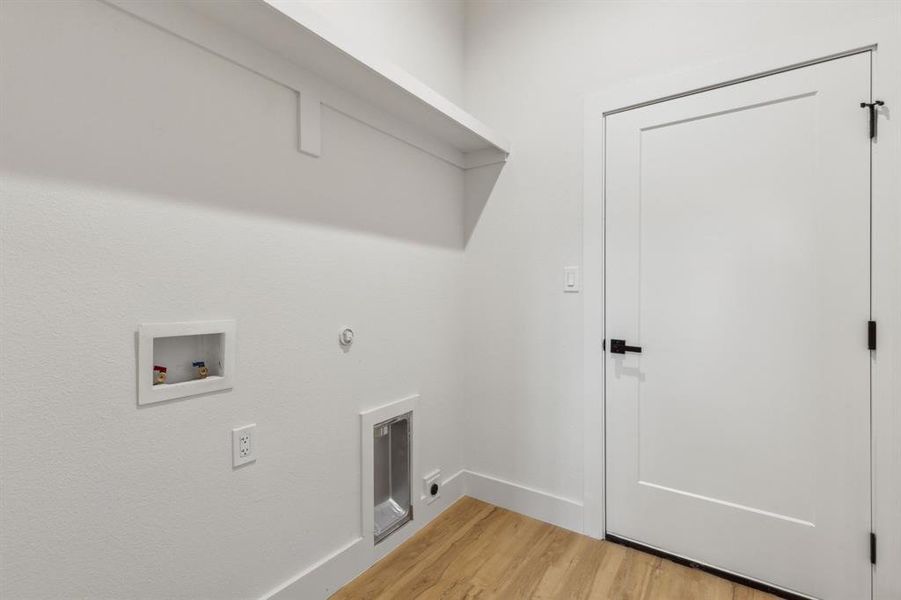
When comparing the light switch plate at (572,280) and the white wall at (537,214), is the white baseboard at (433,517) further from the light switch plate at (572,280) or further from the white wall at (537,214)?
the light switch plate at (572,280)

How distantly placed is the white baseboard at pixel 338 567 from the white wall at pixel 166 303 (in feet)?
0.12

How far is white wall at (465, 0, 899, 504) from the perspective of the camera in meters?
1.97

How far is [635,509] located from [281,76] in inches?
89.9

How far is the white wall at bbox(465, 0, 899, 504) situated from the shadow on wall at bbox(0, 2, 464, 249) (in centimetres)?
87

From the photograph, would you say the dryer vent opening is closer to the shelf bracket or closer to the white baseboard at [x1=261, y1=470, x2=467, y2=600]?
the white baseboard at [x1=261, y1=470, x2=467, y2=600]

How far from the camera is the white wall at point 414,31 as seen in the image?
5.74 ft

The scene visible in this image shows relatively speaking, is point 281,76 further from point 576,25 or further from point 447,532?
point 447,532

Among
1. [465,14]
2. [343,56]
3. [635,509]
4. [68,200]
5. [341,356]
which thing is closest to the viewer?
[68,200]

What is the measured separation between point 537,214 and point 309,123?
119 centimetres

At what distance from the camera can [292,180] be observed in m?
1.51

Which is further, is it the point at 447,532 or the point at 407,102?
the point at 447,532

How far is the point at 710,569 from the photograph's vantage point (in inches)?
Result: 69.9

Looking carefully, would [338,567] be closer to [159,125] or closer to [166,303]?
[166,303]

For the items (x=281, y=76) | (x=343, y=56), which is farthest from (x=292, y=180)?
(x=343, y=56)
